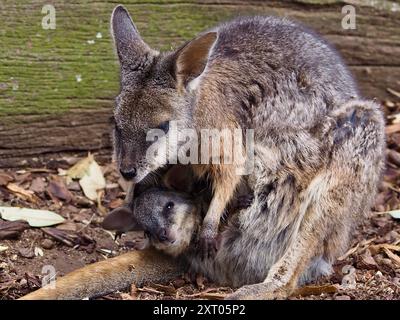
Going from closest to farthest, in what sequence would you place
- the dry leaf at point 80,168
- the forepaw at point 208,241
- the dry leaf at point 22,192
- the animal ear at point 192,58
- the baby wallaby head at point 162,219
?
the animal ear at point 192,58
the forepaw at point 208,241
the baby wallaby head at point 162,219
the dry leaf at point 22,192
the dry leaf at point 80,168

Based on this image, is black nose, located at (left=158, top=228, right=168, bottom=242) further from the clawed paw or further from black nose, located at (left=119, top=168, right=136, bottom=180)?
black nose, located at (left=119, top=168, right=136, bottom=180)

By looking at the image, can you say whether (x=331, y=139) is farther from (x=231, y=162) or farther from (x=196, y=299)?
(x=196, y=299)

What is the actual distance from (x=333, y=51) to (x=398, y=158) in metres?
1.34

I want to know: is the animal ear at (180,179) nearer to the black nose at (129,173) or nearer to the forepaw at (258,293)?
the black nose at (129,173)

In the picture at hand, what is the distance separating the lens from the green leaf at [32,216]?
591 cm

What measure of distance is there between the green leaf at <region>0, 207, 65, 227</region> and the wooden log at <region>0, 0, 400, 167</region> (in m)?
0.61

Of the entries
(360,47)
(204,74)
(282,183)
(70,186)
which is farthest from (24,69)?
(360,47)

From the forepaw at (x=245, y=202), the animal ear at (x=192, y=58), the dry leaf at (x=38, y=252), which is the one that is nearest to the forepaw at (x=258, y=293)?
the forepaw at (x=245, y=202)

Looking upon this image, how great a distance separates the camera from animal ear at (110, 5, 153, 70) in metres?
5.11

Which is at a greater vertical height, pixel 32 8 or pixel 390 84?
pixel 32 8

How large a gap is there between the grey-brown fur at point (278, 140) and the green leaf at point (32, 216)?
122cm

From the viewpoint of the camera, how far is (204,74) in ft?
17.1

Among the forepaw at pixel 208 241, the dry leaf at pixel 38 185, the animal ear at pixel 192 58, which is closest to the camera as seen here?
the animal ear at pixel 192 58

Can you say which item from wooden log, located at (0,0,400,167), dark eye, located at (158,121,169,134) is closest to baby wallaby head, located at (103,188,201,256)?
dark eye, located at (158,121,169,134)
